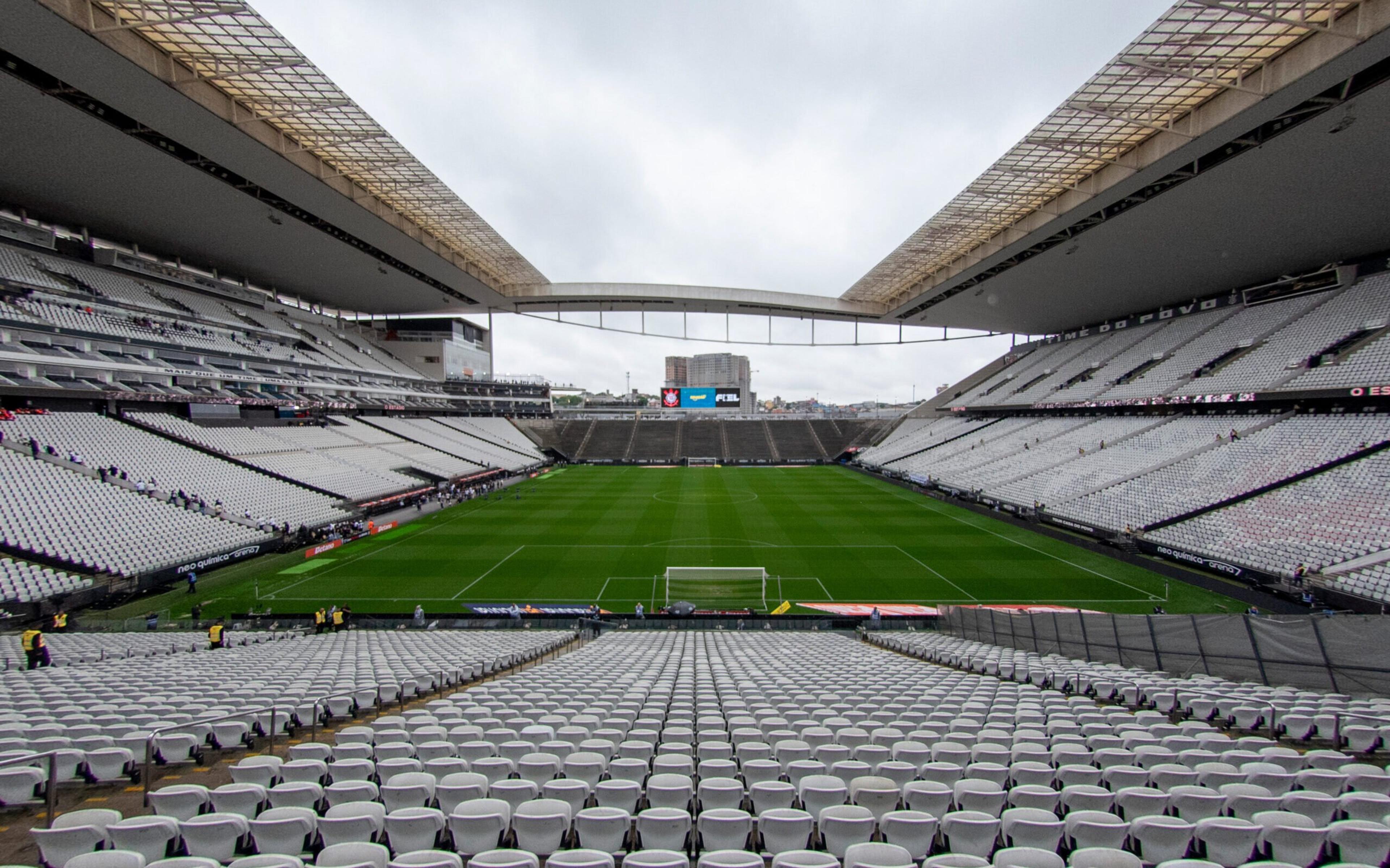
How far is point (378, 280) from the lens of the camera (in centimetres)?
4688

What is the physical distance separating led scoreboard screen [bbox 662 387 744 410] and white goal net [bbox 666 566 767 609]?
1932 inches

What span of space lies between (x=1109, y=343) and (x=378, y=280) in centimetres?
6194

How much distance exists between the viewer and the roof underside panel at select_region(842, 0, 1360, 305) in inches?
659

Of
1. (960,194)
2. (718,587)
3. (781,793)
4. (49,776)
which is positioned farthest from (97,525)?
(960,194)

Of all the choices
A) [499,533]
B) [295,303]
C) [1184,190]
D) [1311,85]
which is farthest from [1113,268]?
[295,303]

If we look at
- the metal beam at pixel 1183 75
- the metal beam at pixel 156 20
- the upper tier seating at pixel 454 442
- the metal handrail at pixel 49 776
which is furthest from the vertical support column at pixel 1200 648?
the upper tier seating at pixel 454 442

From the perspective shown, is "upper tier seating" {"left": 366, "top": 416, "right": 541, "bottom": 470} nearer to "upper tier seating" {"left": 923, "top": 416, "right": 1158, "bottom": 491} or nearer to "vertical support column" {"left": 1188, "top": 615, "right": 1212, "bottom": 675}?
"upper tier seating" {"left": 923, "top": 416, "right": 1158, "bottom": 491}

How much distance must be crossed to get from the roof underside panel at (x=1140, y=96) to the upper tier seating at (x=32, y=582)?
37.8 m

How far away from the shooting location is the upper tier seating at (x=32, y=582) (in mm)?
16656

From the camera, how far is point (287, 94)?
72.7 ft

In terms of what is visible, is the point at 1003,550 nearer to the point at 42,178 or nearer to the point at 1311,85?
the point at 1311,85

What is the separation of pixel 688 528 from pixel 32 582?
25.2m

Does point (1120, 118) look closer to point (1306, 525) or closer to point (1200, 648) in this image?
point (1306, 525)

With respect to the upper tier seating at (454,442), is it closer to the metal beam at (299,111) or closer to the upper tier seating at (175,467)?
the upper tier seating at (175,467)
